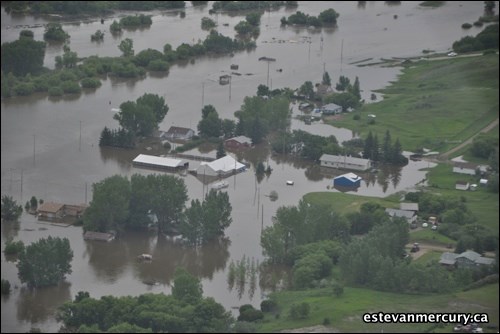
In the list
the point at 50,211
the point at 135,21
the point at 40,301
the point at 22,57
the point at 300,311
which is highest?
the point at 22,57

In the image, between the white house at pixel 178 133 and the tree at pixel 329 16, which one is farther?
the tree at pixel 329 16

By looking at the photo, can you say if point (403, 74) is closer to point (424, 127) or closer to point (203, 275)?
point (424, 127)

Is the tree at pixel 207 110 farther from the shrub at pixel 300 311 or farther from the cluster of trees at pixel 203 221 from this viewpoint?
the shrub at pixel 300 311

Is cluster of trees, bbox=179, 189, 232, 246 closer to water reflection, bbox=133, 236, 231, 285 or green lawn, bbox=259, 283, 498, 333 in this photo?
water reflection, bbox=133, 236, 231, 285

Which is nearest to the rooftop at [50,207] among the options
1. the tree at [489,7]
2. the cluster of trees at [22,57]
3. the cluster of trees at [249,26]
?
the cluster of trees at [22,57]

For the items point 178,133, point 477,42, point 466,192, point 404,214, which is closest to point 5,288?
point 404,214

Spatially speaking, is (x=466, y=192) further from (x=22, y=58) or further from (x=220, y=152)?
(x=22, y=58)

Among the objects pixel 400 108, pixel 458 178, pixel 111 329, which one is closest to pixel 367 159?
pixel 458 178
